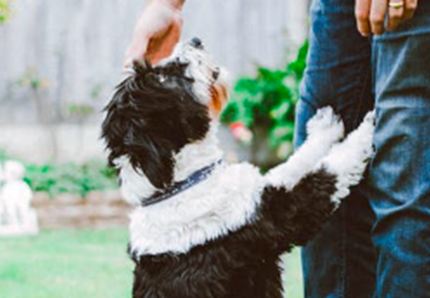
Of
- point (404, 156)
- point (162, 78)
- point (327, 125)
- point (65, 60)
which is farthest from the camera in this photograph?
point (65, 60)

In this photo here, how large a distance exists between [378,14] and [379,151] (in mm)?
377

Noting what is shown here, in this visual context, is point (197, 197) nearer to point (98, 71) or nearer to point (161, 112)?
point (161, 112)

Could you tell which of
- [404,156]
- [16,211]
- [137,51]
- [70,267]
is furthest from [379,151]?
[16,211]

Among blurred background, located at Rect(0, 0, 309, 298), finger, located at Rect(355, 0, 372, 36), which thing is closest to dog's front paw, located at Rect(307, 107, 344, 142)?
finger, located at Rect(355, 0, 372, 36)

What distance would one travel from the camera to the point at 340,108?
2.63m

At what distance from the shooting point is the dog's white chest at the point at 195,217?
2381mm

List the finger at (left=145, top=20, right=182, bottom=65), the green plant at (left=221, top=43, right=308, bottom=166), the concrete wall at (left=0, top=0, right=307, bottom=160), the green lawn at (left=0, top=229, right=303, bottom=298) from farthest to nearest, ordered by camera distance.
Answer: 1. the concrete wall at (left=0, top=0, right=307, bottom=160)
2. the green plant at (left=221, top=43, right=308, bottom=166)
3. the green lawn at (left=0, top=229, right=303, bottom=298)
4. the finger at (left=145, top=20, right=182, bottom=65)

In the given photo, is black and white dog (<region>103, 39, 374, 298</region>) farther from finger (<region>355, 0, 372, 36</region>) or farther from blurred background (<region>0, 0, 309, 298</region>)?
blurred background (<region>0, 0, 309, 298</region>)

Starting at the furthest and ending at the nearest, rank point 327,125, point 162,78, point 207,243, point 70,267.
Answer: point 70,267 → point 327,125 → point 162,78 → point 207,243

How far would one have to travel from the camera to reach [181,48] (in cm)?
267

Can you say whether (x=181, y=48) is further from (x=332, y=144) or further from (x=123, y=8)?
(x=123, y=8)

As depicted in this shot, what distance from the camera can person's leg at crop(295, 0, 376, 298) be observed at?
2471mm

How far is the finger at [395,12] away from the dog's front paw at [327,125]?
2.14ft

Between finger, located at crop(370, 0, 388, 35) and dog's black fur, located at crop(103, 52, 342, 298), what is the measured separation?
530mm
